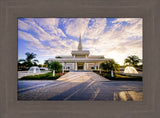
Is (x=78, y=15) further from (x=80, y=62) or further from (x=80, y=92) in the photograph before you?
(x=80, y=62)

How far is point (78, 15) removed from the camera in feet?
6.28

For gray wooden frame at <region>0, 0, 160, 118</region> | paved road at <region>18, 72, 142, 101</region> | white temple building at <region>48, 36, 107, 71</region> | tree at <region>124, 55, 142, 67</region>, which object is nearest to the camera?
gray wooden frame at <region>0, 0, 160, 118</region>

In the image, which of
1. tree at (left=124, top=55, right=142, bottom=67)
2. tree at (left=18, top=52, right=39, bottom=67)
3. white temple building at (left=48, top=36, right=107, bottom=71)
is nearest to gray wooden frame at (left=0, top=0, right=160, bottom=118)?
white temple building at (left=48, top=36, right=107, bottom=71)

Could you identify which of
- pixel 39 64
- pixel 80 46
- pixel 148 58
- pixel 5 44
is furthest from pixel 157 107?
pixel 39 64

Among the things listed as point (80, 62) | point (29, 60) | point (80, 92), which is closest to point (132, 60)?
point (80, 62)

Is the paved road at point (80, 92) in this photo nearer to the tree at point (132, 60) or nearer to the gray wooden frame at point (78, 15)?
the gray wooden frame at point (78, 15)

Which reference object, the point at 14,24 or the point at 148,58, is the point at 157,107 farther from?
the point at 14,24

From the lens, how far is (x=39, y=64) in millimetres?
18656

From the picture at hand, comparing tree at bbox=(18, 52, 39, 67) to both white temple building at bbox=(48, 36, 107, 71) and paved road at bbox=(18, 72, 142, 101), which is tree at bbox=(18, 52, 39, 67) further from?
paved road at bbox=(18, 72, 142, 101)

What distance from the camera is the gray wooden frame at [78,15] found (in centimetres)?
164

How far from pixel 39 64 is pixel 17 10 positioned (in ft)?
64.0

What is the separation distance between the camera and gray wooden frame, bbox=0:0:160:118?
5.39 ft

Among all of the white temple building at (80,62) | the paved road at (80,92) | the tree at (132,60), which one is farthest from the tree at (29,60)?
the tree at (132,60)

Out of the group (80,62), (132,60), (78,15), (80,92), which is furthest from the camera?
(80,62)
